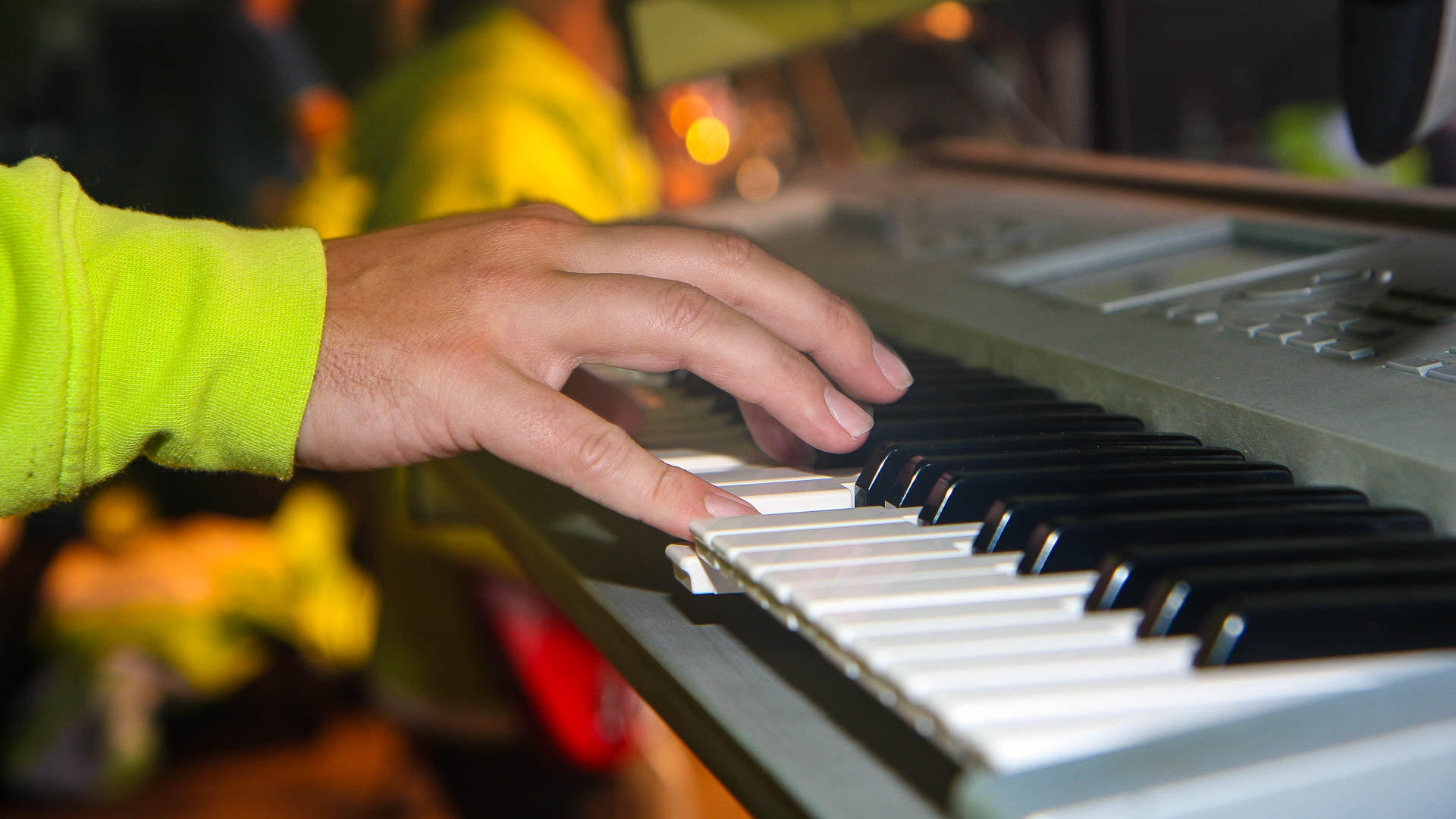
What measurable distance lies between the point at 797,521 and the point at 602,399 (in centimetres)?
29

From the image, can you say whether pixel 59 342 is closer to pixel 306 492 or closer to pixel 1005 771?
pixel 1005 771

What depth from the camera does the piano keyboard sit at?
0.31m

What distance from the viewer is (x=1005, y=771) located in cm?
28

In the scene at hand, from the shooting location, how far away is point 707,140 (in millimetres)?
3180

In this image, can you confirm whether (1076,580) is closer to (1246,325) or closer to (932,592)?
(932,592)

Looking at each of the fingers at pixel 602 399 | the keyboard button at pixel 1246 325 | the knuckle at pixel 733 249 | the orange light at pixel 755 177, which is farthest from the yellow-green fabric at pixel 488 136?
the orange light at pixel 755 177

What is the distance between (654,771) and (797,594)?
164 cm

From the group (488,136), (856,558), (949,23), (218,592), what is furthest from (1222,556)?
(218,592)

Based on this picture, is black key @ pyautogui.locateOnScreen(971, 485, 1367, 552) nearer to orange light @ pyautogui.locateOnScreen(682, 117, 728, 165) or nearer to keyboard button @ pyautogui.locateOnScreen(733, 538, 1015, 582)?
keyboard button @ pyautogui.locateOnScreen(733, 538, 1015, 582)

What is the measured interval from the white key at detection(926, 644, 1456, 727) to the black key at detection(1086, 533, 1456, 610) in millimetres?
51

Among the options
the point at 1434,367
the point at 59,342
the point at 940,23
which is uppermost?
the point at 940,23

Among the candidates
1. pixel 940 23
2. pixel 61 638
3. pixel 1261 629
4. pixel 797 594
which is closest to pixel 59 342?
pixel 797 594

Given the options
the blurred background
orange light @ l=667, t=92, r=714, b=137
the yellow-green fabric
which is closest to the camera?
the yellow-green fabric

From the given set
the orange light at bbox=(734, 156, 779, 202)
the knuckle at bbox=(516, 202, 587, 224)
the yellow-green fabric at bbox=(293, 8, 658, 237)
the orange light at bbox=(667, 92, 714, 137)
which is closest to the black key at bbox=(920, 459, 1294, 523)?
the knuckle at bbox=(516, 202, 587, 224)
